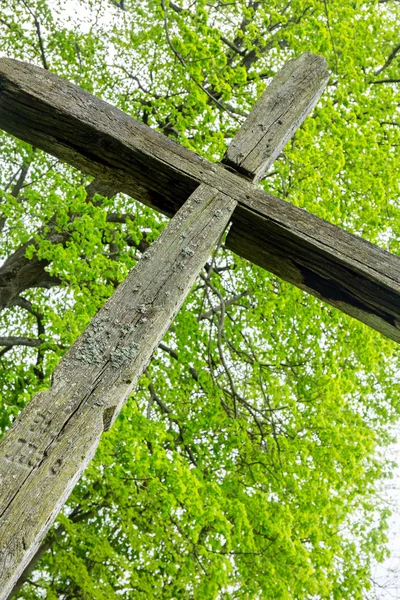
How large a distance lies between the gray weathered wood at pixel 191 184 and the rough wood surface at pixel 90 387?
15 cm

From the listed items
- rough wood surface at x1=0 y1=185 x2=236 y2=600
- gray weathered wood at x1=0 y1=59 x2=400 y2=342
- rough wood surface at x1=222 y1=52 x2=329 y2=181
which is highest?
rough wood surface at x1=222 y1=52 x2=329 y2=181

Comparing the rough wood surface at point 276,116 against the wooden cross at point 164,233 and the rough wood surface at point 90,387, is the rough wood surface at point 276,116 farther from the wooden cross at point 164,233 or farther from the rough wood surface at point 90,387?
the rough wood surface at point 90,387

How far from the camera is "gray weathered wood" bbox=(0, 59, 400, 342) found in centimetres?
214

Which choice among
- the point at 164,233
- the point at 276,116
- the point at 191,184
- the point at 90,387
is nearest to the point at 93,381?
the point at 90,387

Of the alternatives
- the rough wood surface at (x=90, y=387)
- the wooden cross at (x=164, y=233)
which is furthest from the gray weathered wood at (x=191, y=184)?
the rough wood surface at (x=90, y=387)

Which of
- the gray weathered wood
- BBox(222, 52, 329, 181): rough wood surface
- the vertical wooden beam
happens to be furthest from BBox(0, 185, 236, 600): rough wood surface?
BBox(222, 52, 329, 181): rough wood surface

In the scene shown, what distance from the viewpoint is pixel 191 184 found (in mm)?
2227

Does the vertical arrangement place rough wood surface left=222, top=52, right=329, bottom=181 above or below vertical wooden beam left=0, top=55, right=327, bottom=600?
above

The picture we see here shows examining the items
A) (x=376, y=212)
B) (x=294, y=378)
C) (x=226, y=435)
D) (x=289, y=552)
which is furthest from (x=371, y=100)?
(x=289, y=552)

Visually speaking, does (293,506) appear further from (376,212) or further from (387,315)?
(387,315)

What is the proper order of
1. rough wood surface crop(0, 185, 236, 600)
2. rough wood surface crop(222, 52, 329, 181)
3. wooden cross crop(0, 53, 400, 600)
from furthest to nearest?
rough wood surface crop(222, 52, 329, 181) < wooden cross crop(0, 53, 400, 600) < rough wood surface crop(0, 185, 236, 600)

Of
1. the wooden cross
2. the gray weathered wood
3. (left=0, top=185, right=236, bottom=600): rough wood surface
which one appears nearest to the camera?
(left=0, top=185, right=236, bottom=600): rough wood surface

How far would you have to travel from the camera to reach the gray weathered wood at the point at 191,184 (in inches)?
84.1

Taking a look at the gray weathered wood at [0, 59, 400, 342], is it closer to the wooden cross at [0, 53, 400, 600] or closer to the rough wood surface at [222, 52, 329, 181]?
the wooden cross at [0, 53, 400, 600]
